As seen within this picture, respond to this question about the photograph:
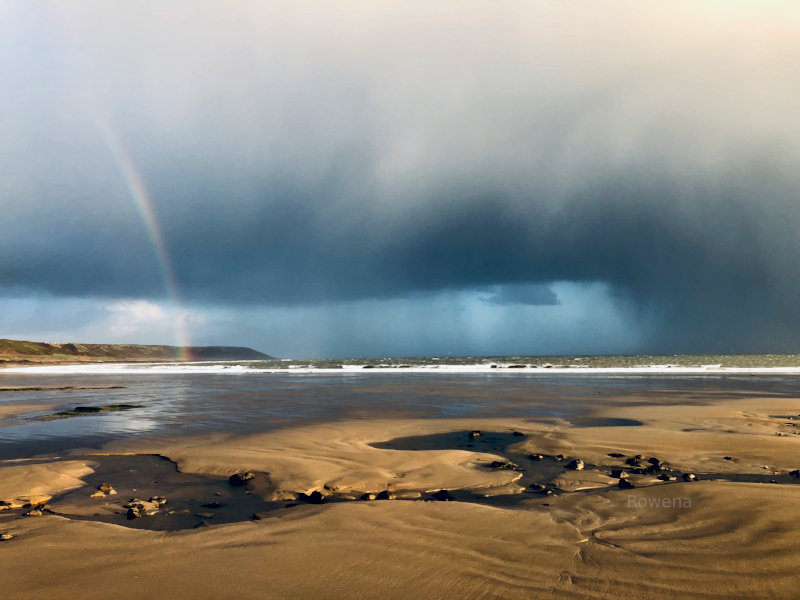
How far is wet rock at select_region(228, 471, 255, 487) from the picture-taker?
6.57m

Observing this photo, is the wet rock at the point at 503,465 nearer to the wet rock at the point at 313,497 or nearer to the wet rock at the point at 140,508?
the wet rock at the point at 313,497

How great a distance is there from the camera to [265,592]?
3.41m

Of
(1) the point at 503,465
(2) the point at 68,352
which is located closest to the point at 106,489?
(1) the point at 503,465

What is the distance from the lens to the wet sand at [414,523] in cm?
353

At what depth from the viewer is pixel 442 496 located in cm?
581

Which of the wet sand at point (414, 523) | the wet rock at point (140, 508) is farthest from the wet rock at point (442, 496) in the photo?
the wet rock at point (140, 508)

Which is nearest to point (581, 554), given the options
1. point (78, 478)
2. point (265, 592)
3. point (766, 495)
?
point (265, 592)

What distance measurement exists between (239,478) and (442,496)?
2.99 metres

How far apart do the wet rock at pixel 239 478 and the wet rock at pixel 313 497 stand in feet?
3.81

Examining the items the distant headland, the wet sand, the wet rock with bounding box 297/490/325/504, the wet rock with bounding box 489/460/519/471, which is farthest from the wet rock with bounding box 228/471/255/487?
the distant headland

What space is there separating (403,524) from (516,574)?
1.43 meters

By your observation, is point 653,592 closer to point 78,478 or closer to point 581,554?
point 581,554

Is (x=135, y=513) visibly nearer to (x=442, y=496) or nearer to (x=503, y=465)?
(x=442, y=496)

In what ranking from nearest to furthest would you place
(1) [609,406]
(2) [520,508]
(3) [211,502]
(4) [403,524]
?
(4) [403,524], (2) [520,508], (3) [211,502], (1) [609,406]
